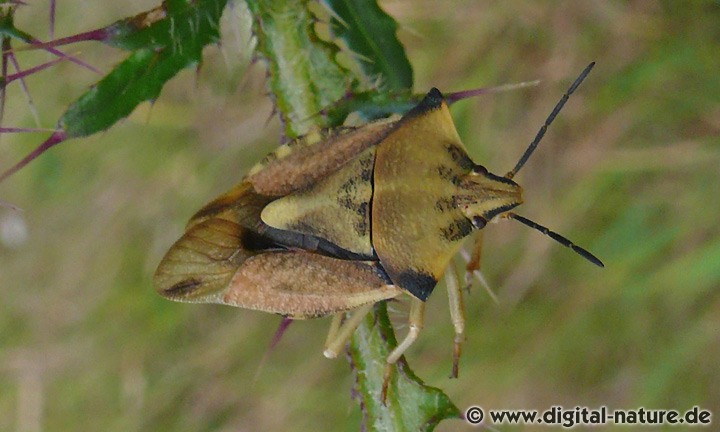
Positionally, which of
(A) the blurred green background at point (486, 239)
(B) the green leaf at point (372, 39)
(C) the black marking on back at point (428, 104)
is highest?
(B) the green leaf at point (372, 39)

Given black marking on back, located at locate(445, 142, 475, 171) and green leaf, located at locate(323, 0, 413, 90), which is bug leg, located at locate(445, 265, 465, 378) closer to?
black marking on back, located at locate(445, 142, 475, 171)

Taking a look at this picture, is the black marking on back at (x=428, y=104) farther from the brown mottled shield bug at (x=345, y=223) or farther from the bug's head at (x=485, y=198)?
the bug's head at (x=485, y=198)

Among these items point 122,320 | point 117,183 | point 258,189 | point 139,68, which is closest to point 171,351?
point 122,320

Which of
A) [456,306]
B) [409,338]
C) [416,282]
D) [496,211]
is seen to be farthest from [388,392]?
[496,211]

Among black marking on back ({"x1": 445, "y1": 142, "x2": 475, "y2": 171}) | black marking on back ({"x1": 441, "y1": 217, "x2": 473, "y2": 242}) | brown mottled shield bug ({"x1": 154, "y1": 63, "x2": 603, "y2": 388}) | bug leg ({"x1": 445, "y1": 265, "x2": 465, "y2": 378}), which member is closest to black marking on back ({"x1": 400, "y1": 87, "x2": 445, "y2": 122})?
brown mottled shield bug ({"x1": 154, "y1": 63, "x2": 603, "y2": 388})

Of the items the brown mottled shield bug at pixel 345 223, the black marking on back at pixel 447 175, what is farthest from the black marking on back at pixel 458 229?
the black marking on back at pixel 447 175

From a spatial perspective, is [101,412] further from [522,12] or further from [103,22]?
[522,12]
